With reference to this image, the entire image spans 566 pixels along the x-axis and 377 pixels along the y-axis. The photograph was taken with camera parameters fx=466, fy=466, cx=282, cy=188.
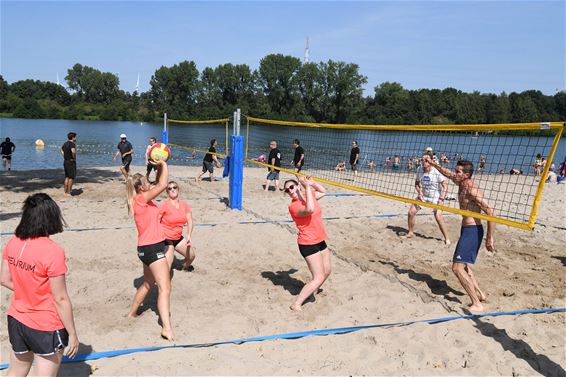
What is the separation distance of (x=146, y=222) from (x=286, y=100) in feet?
218

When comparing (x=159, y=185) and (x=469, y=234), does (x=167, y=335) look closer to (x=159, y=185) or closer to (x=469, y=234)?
(x=159, y=185)

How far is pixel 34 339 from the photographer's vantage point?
275 cm

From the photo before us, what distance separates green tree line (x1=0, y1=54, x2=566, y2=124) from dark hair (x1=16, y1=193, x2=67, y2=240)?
5878 centimetres

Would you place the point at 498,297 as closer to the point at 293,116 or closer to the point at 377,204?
the point at 377,204

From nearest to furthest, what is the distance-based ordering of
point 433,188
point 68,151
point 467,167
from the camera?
point 467,167
point 433,188
point 68,151

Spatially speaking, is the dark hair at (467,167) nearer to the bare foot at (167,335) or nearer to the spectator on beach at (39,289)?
the bare foot at (167,335)

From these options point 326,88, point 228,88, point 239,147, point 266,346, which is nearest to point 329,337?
point 266,346

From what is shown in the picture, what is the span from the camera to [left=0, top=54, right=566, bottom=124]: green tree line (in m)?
67.8

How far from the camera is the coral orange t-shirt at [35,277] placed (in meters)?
2.68

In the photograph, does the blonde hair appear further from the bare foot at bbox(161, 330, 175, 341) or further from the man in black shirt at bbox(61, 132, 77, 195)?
the man in black shirt at bbox(61, 132, 77, 195)

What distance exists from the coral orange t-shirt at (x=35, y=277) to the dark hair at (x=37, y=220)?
0.04 meters

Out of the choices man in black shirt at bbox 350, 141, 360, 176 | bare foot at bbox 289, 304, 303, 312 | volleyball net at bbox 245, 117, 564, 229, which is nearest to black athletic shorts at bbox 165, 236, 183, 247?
bare foot at bbox 289, 304, 303, 312

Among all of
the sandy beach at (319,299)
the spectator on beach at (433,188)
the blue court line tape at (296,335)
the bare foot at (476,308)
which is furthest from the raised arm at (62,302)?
the spectator on beach at (433,188)

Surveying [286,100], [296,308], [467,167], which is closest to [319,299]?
[296,308]
